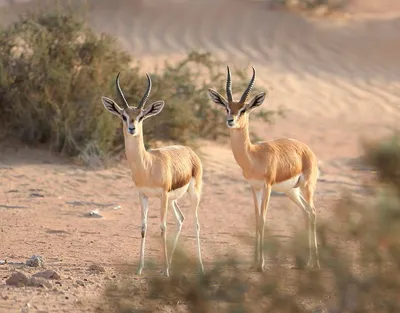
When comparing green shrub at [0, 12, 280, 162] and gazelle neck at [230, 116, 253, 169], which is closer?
gazelle neck at [230, 116, 253, 169]

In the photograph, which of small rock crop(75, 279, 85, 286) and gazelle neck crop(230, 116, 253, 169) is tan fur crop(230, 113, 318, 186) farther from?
small rock crop(75, 279, 85, 286)

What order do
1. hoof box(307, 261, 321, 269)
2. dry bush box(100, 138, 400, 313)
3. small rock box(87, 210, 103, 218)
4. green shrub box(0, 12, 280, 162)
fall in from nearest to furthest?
dry bush box(100, 138, 400, 313)
hoof box(307, 261, 321, 269)
small rock box(87, 210, 103, 218)
green shrub box(0, 12, 280, 162)

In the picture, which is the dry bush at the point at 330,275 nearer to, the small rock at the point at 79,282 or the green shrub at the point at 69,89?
the small rock at the point at 79,282

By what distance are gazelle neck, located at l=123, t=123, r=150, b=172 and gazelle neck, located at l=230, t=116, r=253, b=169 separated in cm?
101

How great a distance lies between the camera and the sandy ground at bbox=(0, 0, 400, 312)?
1052 cm

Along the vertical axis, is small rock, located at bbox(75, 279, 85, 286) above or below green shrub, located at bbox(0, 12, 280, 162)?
below

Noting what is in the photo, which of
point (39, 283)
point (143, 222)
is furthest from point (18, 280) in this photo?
point (143, 222)

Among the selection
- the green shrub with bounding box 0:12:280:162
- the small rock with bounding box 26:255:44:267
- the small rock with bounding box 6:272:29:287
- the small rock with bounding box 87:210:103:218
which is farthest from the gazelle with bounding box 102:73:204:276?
the green shrub with bounding box 0:12:280:162

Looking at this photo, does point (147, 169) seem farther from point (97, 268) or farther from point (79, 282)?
point (79, 282)

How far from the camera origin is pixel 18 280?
27.6 feet

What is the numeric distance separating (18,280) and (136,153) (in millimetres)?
1864

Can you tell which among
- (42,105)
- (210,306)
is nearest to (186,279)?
(210,306)

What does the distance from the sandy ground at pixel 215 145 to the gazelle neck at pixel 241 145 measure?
751mm

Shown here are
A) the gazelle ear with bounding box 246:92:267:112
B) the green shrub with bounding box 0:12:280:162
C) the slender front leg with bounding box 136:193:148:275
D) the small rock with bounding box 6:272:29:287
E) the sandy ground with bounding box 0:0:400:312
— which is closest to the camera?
the small rock with bounding box 6:272:29:287
